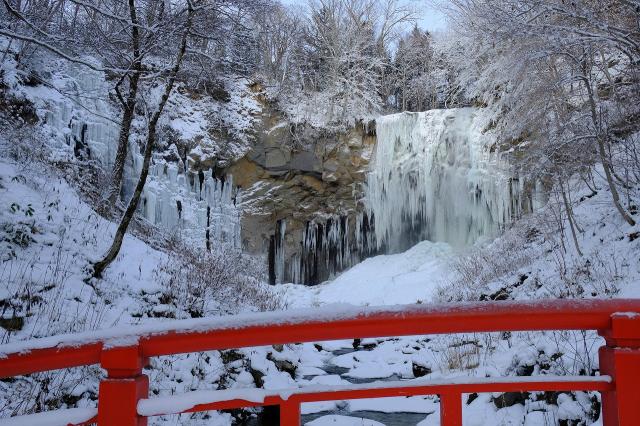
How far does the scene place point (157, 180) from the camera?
15.2m

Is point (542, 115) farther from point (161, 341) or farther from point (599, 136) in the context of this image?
point (161, 341)

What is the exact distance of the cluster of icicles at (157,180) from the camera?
13031 mm

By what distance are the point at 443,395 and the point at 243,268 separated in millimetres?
10407

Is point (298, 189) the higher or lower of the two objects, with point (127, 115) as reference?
higher

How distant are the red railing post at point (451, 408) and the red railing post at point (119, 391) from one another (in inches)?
31.1

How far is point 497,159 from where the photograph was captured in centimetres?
1648

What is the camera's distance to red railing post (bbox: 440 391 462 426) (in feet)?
4.36

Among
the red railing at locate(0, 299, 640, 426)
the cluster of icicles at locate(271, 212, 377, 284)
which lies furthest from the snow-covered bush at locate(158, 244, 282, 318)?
the cluster of icicles at locate(271, 212, 377, 284)

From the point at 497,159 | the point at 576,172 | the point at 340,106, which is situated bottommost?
the point at 576,172

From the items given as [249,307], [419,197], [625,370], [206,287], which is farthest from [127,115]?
[419,197]

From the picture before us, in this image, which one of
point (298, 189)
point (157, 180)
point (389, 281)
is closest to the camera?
point (157, 180)

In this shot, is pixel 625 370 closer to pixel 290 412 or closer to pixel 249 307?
pixel 290 412

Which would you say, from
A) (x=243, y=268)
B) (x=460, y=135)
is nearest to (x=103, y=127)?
(x=243, y=268)

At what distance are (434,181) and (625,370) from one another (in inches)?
672
